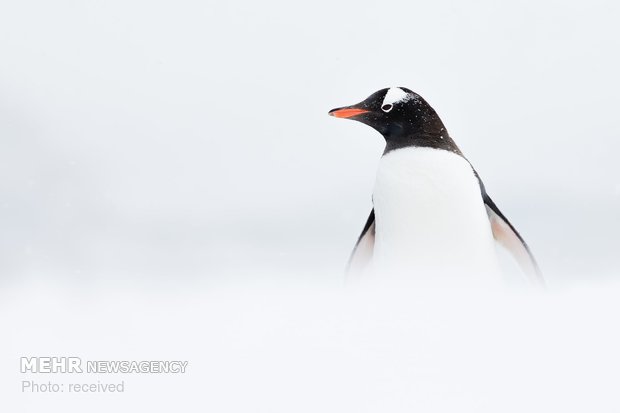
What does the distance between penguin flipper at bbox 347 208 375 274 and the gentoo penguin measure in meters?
0.17

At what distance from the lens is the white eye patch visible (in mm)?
3268

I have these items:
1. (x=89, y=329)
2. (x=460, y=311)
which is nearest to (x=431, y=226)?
(x=460, y=311)

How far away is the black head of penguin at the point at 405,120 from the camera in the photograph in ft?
10.6

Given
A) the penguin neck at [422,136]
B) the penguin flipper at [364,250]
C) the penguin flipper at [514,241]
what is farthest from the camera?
the penguin flipper at [364,250]

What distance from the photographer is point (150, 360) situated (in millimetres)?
2688

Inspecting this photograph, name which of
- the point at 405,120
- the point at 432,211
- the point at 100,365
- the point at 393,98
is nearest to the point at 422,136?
the point at 405,120

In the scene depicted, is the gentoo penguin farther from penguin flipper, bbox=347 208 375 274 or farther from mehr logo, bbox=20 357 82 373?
mehr logo, bbox=20 357 82 373

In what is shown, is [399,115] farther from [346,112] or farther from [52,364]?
[52,364]

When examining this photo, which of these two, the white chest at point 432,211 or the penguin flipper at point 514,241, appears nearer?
the white chest at point 432,211

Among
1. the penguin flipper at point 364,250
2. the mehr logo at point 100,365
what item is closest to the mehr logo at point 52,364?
the mehr logo at point 100,365

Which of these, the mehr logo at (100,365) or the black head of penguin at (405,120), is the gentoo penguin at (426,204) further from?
the mehr logo at (100,365)

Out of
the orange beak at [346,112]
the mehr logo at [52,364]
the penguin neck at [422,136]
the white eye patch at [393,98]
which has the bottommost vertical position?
the mehr logo at [52,364]

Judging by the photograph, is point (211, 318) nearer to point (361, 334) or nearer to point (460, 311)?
point (361, 334)

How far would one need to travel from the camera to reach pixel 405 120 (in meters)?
3.24
